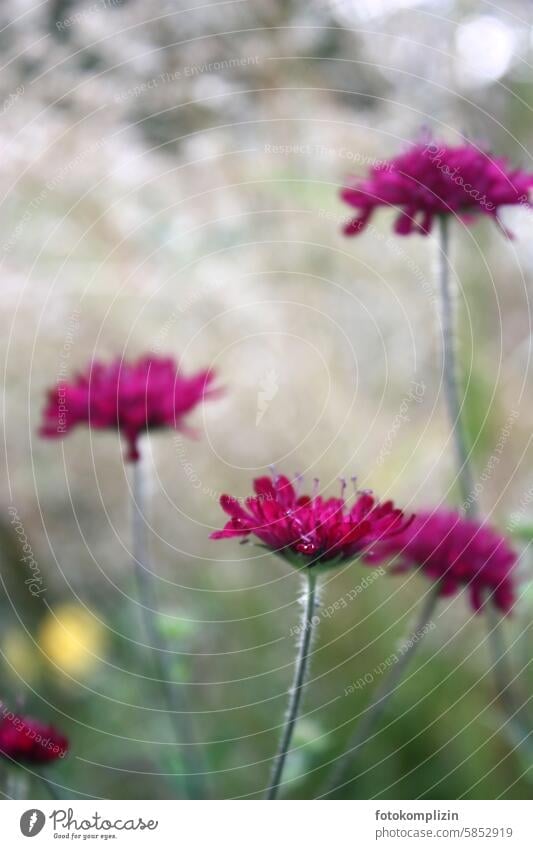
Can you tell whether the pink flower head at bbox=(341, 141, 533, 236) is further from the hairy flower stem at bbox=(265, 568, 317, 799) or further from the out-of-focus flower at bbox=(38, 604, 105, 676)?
the out-of-focus flower at bbox=(38, 604, 105, 676)

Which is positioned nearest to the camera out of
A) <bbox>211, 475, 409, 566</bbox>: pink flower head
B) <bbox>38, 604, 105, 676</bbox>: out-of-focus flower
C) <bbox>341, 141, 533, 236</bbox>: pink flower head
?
<bbox>211, 475, 409, 566</bbox>: pink flower head

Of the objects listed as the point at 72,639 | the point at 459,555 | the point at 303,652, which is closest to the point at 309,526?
the point at 303,652

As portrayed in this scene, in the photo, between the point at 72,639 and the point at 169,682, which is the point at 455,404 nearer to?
the point at 169,682

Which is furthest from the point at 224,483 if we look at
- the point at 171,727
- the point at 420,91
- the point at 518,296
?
the point at 420,91

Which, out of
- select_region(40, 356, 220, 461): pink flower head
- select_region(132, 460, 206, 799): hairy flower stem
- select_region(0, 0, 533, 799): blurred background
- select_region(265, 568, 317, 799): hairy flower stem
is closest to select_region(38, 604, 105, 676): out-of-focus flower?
select_region(0, 0, 533, 799): blurred background

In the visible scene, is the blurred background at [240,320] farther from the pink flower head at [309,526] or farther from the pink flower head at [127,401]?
the pink flower head at [309,526]
